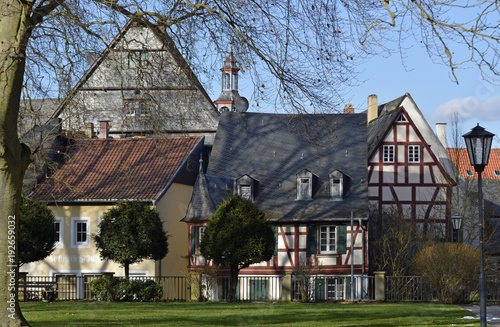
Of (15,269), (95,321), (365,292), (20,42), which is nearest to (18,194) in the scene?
(15,269)

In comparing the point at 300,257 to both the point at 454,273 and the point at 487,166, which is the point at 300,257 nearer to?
the point at 454,273

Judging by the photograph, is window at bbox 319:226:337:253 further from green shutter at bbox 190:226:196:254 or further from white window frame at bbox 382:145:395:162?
white window frame at bbox 382:145:395:162

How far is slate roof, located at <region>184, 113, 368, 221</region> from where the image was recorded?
110ft

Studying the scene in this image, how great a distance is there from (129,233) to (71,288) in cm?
846

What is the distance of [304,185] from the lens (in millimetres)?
35031

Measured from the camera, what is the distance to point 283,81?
11.8 meters

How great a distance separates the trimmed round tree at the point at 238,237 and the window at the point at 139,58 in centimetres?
1420

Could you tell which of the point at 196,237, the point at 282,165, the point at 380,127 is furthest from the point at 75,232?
the point at 380,127

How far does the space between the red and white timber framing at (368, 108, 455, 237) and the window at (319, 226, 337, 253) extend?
422 centimetres

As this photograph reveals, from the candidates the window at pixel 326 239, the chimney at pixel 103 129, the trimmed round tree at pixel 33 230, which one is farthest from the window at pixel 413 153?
the trimmed round tree at pixel 33 230

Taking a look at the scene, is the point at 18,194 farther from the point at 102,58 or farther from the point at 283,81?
the point at 283,81

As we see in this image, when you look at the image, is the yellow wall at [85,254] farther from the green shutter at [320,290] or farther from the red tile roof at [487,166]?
the red tile roof at [487,166]

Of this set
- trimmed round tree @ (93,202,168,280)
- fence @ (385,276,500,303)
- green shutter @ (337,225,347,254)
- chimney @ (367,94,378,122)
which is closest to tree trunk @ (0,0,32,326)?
trimmed round tree @ (93,202,168,280)

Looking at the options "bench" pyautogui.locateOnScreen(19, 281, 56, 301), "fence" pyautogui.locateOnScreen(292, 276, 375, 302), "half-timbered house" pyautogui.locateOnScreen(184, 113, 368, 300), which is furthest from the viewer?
"half-timbered house" pyautogui.locateOnScreen(184, 113, 368, 300)
